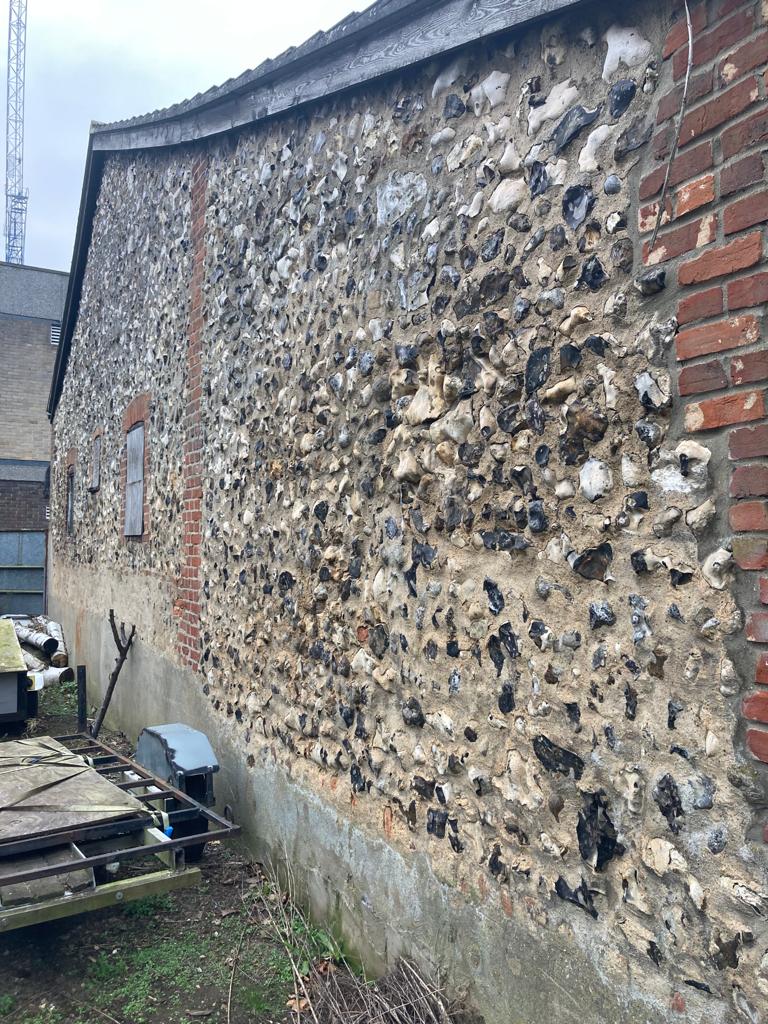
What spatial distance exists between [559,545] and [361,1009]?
228 cm

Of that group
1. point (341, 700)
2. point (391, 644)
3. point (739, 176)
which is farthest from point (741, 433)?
point (341, 700)

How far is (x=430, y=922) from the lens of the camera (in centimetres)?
325

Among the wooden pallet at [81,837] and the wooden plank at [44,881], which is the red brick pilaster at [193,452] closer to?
the wooden pallet at [81,837]

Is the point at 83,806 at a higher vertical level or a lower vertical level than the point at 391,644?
lower

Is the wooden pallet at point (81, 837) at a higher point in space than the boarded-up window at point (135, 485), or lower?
lower

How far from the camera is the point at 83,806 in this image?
14.2 ft

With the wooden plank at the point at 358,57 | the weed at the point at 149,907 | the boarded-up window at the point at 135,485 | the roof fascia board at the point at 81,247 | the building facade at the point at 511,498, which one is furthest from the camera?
the roof fascia board at the point at 81,247

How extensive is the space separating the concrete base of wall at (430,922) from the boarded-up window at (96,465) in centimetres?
481

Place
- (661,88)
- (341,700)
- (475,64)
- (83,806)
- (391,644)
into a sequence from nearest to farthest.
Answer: (661,88) < (475,64) < (391,644) < (341,700) < (83,806)

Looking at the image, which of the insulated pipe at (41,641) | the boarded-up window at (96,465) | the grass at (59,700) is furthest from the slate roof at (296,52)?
the insulated pipe at (41,641)

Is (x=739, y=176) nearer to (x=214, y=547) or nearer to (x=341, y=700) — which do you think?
(x=341, y=700)

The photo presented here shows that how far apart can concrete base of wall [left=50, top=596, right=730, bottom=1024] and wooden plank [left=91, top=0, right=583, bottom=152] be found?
3126 millimetres

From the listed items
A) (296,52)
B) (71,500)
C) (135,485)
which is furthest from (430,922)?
(71,500)

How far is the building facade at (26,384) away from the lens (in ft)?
71.3
